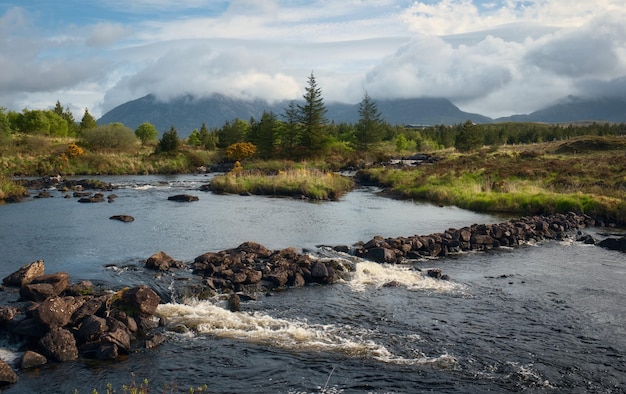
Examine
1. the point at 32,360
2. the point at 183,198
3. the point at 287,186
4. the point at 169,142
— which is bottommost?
the point at 32,360

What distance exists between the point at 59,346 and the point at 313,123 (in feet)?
259

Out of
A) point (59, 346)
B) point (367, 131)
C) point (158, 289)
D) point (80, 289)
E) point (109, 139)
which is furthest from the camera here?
point (367, 131)

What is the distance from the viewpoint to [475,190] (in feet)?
145

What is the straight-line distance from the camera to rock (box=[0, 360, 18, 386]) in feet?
36.4

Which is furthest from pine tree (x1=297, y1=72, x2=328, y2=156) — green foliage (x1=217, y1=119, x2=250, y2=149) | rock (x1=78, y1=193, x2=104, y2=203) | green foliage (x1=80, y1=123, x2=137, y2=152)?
rock (x1=78, y1=193, x2=104, y2=203)

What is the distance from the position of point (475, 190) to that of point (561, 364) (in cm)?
3305

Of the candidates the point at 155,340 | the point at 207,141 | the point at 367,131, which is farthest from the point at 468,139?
the point at 155,340

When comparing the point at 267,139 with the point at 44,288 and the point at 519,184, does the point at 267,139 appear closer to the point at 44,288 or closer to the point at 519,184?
the point at 519,184

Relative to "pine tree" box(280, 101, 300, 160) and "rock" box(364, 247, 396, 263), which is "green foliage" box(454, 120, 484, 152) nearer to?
"pine tree" box(280, 101, 300, 160)

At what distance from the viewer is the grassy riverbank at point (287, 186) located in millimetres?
48188

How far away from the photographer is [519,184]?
45.4 meters

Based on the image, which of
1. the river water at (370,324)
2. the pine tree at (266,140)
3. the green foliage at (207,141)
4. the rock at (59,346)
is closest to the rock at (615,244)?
the river water at (370,324)

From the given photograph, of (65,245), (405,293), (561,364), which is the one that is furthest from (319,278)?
(65,245)

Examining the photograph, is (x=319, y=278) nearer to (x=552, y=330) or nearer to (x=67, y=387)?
(x=552, y=330)
